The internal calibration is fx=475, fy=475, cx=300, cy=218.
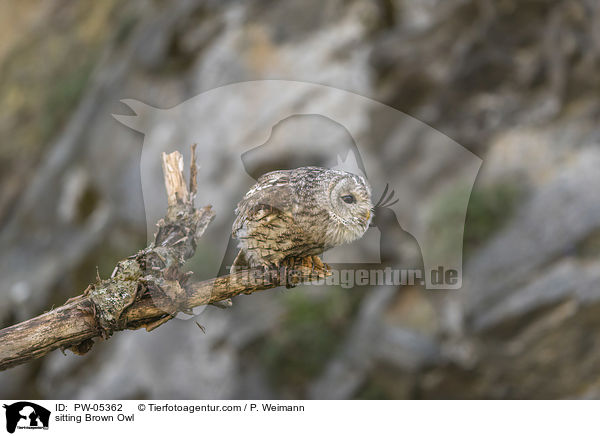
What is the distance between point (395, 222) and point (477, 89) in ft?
4.46

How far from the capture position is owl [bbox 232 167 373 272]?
1086 mm

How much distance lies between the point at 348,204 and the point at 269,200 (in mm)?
199

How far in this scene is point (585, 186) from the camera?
138 inches

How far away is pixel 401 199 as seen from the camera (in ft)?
13.3

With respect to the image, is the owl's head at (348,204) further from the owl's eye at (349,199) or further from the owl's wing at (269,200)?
the owl's wing at (269,200)

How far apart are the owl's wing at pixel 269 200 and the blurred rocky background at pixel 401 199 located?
7.28 ft

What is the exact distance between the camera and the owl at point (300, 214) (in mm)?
1086
